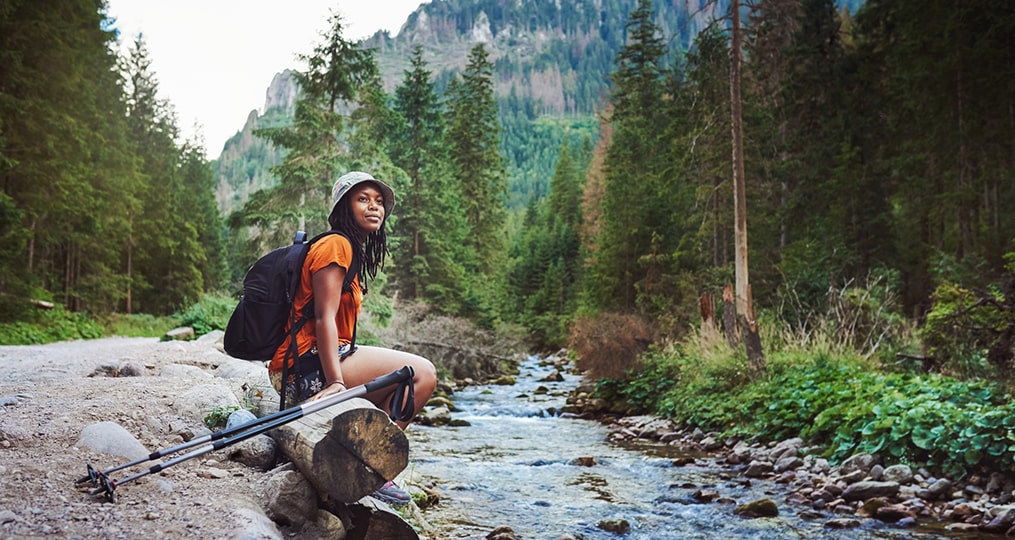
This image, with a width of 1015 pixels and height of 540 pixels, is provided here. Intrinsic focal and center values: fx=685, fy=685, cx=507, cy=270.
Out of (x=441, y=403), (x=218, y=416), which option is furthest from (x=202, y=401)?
(x=441, y=403)

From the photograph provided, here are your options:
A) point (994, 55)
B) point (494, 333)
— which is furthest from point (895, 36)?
point (494, 333)

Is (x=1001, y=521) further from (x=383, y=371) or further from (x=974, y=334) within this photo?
(x=383, y=371)

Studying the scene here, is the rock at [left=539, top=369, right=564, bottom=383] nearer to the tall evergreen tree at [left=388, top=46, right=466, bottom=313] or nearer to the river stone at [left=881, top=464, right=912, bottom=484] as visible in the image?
the tall evergreen tree at [left=388, top=46, right=466, bottom=313]

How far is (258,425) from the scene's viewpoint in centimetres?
343

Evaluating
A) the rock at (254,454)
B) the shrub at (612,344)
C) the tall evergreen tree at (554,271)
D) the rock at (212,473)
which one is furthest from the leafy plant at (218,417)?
the tall evergreen tree at (554,271)

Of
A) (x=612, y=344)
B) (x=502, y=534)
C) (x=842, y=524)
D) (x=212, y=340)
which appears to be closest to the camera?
(x=502, y=534)

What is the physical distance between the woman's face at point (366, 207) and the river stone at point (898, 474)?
5845mm

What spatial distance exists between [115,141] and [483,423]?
1775 cm

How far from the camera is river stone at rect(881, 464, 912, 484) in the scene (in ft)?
22.0

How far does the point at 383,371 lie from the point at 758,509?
4379 mm

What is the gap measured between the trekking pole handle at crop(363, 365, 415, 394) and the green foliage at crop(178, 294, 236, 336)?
550 inches

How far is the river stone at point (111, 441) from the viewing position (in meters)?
3.65

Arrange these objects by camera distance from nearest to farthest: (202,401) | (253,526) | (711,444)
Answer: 1. (253,526)
2. (202,401)
3. (711,444)

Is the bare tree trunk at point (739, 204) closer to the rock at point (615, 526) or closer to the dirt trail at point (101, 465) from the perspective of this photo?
the rock at point (615, 526)
